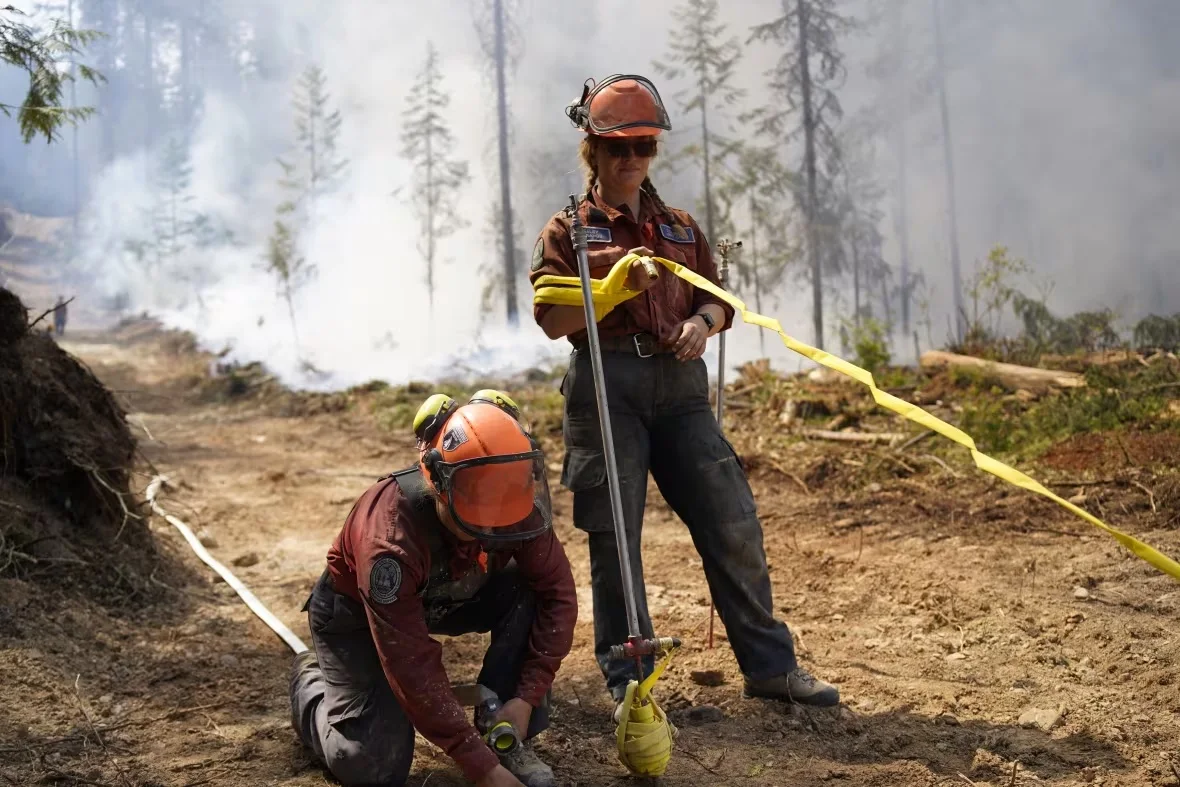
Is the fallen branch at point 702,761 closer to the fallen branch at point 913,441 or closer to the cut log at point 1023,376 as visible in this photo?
the fallen branch at point 913,441

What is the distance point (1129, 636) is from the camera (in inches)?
170

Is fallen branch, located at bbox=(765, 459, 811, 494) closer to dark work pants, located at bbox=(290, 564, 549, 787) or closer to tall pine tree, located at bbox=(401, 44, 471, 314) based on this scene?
dark work pants, located at bbox=(290, 564, 549, 787)

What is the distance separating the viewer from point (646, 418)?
3.81 meters

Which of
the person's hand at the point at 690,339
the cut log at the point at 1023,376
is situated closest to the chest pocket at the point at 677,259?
the person's hand at the point at 690,339

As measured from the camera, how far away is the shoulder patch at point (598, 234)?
12.0ft

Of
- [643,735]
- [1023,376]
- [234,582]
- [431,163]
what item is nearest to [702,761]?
[643,735]

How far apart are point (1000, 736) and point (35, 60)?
5.32m

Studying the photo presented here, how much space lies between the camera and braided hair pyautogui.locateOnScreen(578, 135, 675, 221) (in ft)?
12.2

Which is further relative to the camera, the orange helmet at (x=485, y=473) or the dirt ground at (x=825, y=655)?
the dirt ground at (x=825, y=655)

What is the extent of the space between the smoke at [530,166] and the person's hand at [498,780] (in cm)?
1447

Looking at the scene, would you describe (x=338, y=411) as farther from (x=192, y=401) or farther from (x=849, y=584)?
(x=849, y=584)

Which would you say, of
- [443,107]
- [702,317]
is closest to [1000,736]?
[702,317]

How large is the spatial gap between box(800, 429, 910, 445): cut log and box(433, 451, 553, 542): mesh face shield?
575 cm

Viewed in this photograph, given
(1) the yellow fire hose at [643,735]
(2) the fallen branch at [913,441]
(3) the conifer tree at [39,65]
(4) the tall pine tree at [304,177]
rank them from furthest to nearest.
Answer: (4) the tall pine tree at [304,177] → (2) the fallen branch at [913,441] → (3) the conifer tree at [39,65] → (1) the yellow fire hose at [643,735]
